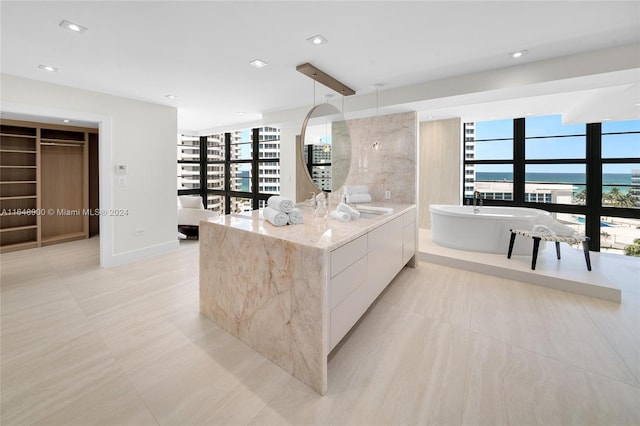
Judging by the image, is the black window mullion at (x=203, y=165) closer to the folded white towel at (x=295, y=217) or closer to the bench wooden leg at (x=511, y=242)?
the folded white towel at (x=295, y=217)

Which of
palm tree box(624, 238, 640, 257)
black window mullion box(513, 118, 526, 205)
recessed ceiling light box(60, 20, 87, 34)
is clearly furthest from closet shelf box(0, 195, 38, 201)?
palm tree box(624, 238, 640, 257)

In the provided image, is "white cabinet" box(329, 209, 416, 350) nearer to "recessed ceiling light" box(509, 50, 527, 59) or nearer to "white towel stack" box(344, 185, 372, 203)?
"white towel stack" box(344, 185, 372, 203)

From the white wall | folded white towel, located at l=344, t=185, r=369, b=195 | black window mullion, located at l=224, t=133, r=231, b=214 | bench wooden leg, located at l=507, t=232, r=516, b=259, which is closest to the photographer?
the white wall

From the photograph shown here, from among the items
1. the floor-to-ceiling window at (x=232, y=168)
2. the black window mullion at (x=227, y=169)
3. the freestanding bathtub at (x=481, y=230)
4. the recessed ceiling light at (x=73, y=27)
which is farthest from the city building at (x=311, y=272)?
the black window mullion at (x=227, y=169)

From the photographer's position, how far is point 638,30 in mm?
A: 2090

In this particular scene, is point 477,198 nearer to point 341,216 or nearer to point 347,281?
point 341,216

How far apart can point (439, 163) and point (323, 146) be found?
10.2 ft

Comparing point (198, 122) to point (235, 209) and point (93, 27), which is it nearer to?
point (235, 209)

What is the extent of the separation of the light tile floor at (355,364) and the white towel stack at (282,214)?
97cm

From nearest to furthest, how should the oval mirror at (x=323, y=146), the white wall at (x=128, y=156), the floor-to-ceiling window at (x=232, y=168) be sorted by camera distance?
the oval mirror at (x=323, y=146) → the white wall at (x=128, y=156) → the floor-to-ceiling window at (x=232, y=168)

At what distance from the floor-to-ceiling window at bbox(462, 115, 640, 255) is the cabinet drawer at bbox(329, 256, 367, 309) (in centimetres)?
439

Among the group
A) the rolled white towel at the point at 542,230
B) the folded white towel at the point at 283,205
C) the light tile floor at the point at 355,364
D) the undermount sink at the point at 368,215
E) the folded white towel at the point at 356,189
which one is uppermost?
the folded white towel at the point at 356,189

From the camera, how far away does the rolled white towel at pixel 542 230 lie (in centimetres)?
339

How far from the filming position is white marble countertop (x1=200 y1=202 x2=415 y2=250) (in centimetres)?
171
